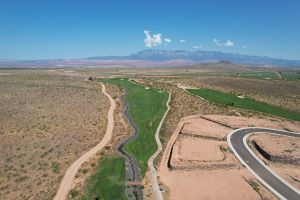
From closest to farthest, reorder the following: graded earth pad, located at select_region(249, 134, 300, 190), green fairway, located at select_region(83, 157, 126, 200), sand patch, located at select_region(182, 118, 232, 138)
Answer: green fairway, located at select_region(83, 157, 126, 200), graded earth pad, located at select_region(249, 134, 300, 190), sand patch, located at select_region(182, 118, 232, 138)

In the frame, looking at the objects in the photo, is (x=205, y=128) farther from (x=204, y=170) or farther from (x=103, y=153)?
(x=103, y=153)

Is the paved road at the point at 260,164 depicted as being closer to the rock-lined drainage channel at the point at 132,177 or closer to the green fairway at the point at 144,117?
the green fairway at the point at 144,117

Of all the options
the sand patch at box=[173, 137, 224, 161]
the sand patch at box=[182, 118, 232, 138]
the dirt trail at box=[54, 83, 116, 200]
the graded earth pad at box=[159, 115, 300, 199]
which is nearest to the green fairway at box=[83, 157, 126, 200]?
the dirt trail at box=[54, 83, 116, 200]

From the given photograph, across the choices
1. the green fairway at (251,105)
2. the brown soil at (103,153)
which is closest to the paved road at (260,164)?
the green fairway at (251,105)

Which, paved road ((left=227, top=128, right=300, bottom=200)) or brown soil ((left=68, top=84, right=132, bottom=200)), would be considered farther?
paved road ((left=227, top=128, right=300, bottom=200))

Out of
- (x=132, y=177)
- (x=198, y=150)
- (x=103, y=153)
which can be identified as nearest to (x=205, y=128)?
(x=198, y=150)

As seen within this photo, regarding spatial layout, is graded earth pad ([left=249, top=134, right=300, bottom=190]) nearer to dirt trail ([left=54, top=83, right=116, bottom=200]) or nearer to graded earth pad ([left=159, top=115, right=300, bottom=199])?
graded earth pad ([left=159, top=115, right=300, bottom=199])
